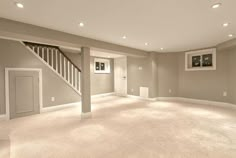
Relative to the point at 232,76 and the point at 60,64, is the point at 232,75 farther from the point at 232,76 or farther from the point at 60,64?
the point at 60,64

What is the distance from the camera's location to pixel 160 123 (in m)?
3.37

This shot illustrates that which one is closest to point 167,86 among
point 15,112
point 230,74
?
point 230,74

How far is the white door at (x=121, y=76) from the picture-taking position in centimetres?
756

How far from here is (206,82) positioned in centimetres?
548

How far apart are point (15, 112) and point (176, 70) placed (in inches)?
262

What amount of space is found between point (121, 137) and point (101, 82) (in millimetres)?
5169

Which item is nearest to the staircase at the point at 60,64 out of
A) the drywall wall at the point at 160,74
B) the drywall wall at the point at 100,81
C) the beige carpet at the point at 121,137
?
the drywall wall at the point at 100,81

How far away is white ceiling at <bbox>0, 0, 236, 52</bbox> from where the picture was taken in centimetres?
207

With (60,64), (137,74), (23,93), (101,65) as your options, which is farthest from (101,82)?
(23,93)

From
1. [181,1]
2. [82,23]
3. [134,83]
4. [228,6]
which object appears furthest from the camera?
[134,83]

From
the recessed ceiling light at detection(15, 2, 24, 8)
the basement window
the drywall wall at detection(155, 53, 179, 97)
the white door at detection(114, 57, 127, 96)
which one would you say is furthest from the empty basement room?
the basement window

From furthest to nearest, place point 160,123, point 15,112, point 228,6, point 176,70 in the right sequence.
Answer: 1. point 176,70
2. point 15,112
3. point 160,123
4. point 228,6

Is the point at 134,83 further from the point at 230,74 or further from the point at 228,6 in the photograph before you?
the point at 228,6

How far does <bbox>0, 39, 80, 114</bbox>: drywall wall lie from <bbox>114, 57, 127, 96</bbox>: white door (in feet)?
9.70
